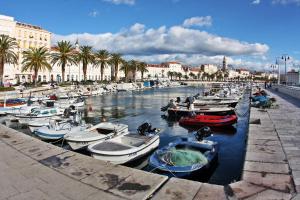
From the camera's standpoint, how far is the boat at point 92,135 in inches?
732

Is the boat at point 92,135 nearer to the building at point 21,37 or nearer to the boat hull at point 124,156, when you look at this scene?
the boat hull at point 124,156

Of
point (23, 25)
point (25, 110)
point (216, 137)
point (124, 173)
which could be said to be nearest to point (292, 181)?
point (124, 173)

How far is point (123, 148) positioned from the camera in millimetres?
16078

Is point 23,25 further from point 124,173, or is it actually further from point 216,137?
point 124,173

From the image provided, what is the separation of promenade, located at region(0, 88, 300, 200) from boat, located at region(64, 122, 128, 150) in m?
4.08

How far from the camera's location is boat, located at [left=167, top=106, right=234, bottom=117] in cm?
3519

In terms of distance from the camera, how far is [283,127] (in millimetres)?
20297

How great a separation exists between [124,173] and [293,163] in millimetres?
6398

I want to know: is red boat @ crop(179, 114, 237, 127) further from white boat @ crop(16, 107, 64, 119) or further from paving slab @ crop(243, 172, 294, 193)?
paving slab @ crop(243, 172, 294, 193)

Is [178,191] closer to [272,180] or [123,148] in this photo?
[272,180]

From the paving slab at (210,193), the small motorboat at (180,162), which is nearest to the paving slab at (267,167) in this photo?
the paving slab at (210,193)

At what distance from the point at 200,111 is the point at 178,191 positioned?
27.5m

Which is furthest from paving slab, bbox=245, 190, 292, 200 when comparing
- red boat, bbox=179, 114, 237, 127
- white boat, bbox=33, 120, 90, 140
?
red boat, bbox=179, 114, 237, 127

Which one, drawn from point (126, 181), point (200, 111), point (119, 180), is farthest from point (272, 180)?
point (200, 111)
